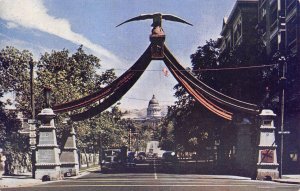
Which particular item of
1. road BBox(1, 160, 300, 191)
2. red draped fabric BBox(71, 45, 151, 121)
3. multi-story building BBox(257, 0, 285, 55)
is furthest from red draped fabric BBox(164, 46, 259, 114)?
multi-story building BBox(257, 0, 285, 55)

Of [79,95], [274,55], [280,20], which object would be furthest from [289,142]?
[79,95]

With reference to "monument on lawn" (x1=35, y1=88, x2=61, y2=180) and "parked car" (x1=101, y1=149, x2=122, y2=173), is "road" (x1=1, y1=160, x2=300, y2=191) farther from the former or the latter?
"parked car" (x1=101, y1=149, x2=122, y2=173)

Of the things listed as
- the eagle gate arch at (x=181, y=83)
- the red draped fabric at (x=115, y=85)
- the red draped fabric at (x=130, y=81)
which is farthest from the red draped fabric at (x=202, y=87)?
the red draped fabric at (x=115, y=85)

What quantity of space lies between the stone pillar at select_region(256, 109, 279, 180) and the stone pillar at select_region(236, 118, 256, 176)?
444cm

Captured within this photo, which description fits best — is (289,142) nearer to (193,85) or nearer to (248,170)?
(248,170)

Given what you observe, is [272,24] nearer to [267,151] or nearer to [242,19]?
[242,19]

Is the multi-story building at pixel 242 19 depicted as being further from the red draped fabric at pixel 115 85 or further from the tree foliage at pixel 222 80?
the red draped fabric at pixel 115 85

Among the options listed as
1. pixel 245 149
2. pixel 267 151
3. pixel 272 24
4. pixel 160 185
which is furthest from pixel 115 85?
pixel 272 24

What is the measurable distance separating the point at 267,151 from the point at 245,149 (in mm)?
6754

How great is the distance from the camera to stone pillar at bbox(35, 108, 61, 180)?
2866 centimetres

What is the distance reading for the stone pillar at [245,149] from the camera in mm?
34906

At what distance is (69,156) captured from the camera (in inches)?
1342

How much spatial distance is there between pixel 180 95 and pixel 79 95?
17893 millimetres

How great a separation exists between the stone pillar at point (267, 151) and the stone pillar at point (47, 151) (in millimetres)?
13425
